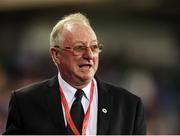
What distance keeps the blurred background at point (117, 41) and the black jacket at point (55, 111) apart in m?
3.24

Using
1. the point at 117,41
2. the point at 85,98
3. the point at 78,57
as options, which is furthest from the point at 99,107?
the point at 117,41

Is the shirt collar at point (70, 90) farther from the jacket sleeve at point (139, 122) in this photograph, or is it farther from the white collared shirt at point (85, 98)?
the jacket sleeve at point (139, 122)

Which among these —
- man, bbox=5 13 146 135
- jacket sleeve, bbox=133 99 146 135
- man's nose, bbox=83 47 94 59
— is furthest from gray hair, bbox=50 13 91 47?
jacket sleeve, bbox=133 99 146 135

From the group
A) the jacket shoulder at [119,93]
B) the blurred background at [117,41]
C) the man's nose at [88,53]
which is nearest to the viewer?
the man's nose at [88,53]

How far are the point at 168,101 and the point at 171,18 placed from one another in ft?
6.02

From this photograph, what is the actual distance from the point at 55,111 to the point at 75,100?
0.10m

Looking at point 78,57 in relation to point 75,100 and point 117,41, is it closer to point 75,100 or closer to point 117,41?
point 75,100

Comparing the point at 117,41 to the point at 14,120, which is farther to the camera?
the point at 117,41

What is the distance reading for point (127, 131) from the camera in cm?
217

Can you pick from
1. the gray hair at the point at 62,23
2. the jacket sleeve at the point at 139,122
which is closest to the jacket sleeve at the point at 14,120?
the gray hair at the point at 62,23

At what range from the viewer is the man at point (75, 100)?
212 cm

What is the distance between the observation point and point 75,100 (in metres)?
2.20

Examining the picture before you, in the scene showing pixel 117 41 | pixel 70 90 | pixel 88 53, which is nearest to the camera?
pixel 88 53

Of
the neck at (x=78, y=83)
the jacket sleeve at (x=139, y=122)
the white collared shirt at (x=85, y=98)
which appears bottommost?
the jacket sleeve at (x=139, y=122)
